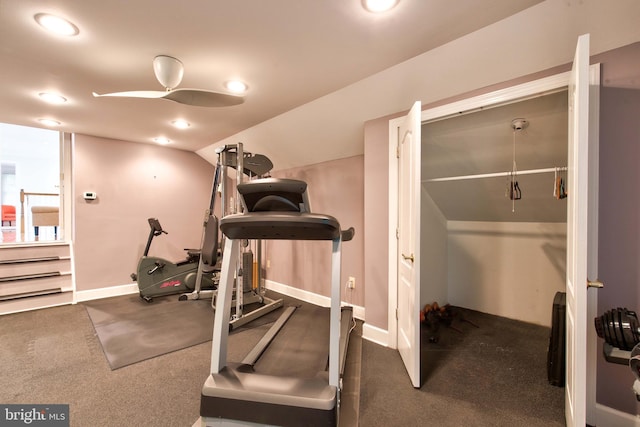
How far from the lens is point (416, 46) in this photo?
175cm

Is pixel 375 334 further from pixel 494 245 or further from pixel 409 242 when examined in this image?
pixel 494 245

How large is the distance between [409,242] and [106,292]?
14.4 feet

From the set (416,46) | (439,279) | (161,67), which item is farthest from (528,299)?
(161,67)

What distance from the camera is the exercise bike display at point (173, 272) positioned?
338cm

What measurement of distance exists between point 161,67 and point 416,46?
1785 millimetres

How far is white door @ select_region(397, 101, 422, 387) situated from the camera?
177 centimetres

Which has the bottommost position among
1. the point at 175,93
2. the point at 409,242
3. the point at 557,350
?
the point at 557,350

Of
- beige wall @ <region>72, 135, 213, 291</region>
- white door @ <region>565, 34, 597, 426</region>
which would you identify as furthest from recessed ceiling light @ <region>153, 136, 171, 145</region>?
white door @ <region>565, 34, 597, 426</region>

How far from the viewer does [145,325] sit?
2.85 metres

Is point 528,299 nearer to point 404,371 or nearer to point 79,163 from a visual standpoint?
point 404,371

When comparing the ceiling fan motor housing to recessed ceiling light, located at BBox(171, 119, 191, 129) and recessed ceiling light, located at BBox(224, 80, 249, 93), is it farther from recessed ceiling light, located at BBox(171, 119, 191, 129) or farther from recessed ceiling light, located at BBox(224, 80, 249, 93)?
recessed ceiling light, located at BBox(171, 119, 191, 129)

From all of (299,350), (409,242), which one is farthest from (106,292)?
(409,242)

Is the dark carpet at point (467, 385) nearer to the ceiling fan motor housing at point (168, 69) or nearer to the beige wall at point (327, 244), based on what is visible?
the beige wall at point (327, 244)

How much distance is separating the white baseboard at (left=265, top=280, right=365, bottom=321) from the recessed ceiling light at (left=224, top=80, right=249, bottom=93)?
8.58 feet
